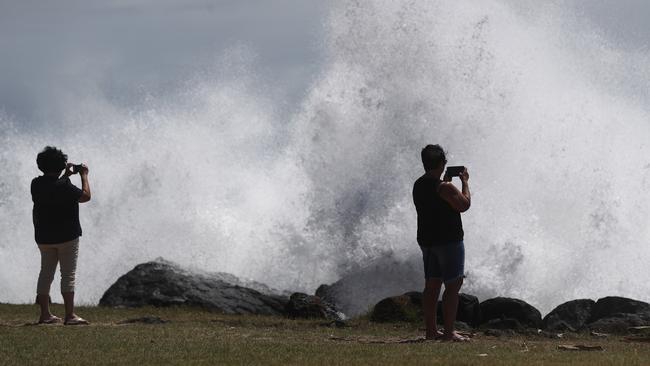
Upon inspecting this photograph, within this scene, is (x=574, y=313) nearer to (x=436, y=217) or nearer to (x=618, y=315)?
(x=618, y=315)

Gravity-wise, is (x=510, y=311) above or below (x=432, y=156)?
below

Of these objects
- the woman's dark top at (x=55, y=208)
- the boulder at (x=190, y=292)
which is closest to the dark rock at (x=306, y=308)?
the boulder at (x=190, y=292)

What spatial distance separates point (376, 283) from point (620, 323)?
1461 centimetres

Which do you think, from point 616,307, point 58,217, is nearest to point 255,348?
point 58,217

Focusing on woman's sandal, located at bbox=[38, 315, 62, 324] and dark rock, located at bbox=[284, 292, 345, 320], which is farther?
dark rock, located at bbox=[284, 292, 345, 320]

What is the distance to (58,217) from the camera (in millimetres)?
14086

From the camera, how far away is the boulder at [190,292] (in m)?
22.6

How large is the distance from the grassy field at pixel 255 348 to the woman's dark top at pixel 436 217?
3.81ft

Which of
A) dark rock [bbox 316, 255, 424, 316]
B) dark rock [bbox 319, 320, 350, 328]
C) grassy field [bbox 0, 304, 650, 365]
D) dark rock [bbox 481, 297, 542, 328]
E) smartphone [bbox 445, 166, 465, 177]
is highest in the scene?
dark rock [bbox 316, 255, 424, 316]

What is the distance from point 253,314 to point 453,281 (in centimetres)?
1071

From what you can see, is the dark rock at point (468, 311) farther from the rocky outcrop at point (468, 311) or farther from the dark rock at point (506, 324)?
the dark rock at point (506, 324)

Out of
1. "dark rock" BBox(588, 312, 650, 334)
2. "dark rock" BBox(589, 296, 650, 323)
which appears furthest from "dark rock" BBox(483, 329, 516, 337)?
"dark rock" BBox(589, 296, 650, 323)

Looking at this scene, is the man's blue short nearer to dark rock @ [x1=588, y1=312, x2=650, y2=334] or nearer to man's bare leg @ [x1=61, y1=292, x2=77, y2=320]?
man's bare leg @ [x1=61, y1=292, x2=77, y2=320]

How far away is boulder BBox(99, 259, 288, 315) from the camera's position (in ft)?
74.0
